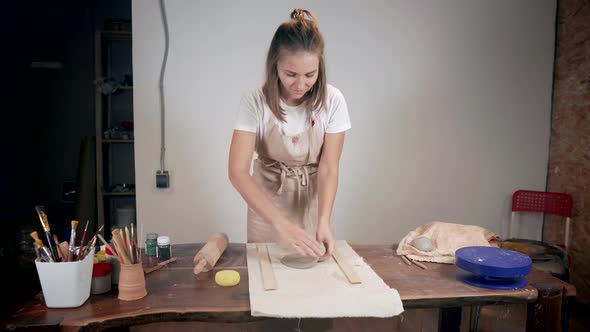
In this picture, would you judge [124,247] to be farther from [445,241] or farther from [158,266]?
[445,241]

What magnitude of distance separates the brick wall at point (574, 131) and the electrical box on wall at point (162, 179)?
9.33 ft

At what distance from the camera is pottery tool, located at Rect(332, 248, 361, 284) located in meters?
1.21

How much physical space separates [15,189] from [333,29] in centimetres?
338

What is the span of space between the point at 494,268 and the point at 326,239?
1.77 ft

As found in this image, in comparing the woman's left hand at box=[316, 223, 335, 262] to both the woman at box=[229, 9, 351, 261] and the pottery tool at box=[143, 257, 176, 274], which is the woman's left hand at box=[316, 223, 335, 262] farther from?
the pottery tool at box=[143, 257, 176, 274]

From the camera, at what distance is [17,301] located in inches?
108

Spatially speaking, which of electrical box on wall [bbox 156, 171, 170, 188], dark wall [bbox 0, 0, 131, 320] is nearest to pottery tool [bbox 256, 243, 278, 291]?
electrical box on wall [bbox 156, 171, 170, 188]

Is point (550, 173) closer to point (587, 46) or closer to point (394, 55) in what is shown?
point (587, 46)

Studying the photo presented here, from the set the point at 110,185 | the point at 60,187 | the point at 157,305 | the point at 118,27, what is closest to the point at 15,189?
the point at 60,187

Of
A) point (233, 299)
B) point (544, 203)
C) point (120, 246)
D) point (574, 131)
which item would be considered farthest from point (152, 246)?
point (574, 131)

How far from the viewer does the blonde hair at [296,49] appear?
1474mm

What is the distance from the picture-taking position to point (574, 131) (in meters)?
2.88

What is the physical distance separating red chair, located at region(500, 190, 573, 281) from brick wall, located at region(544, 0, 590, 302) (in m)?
0.08

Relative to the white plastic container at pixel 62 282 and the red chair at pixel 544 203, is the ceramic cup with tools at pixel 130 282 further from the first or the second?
the red chair at pixel 544 203
